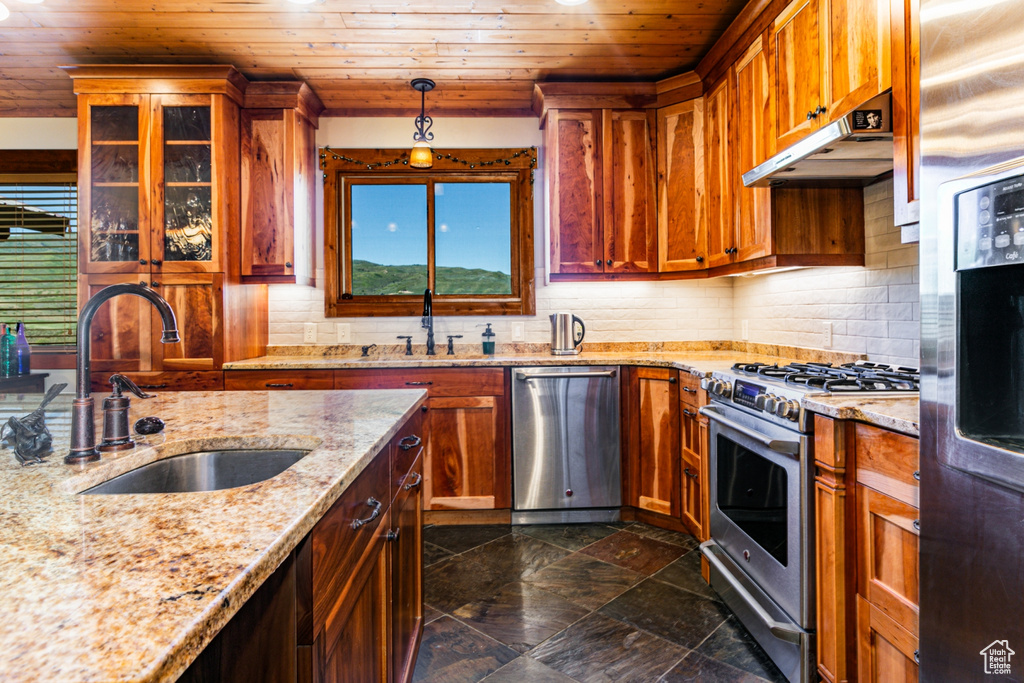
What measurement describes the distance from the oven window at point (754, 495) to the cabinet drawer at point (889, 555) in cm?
29

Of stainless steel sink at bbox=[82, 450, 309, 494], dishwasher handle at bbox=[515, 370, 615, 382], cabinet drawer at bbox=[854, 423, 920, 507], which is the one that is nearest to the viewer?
stainless steel sink at bbox=[82, 450, 309, 494]

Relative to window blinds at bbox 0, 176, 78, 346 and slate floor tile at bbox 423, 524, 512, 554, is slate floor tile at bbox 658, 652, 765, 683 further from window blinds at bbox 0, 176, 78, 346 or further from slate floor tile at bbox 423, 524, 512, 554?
window blinds at bbox 0, 176, 78, 346

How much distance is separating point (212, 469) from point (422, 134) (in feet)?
9.06

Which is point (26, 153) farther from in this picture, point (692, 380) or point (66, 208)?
point (692, 380)

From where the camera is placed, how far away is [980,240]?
2.98ft

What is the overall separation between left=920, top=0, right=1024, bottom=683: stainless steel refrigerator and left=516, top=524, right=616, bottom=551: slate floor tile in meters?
1.90

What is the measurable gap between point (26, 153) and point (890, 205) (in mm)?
5066

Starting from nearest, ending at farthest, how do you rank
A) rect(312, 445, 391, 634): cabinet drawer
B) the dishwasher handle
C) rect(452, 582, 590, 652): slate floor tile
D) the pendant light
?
rect(312, 445, 391, 634): cabinet drawer → rect(452, 582, 590, 652): slate floor tile → the dishwasher handle → the pendant light

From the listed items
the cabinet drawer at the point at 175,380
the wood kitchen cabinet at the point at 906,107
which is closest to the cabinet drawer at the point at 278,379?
the cabinet drawer at the point at 175,380

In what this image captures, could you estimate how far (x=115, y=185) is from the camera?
3137mm

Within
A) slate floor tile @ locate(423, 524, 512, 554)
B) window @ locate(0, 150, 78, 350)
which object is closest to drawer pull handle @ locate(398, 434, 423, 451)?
slate floor tile @ locate(423, 524, 512, 554)

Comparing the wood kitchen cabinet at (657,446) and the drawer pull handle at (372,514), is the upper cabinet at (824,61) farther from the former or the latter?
the drawer pull handle at (372,514)

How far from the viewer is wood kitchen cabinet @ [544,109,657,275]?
10.9ft

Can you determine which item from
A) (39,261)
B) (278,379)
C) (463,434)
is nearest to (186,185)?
(278,379)
